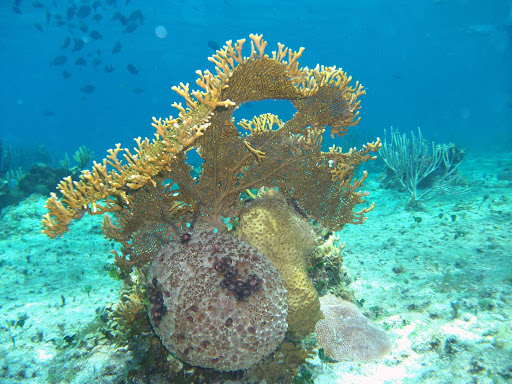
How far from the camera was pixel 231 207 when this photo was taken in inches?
160

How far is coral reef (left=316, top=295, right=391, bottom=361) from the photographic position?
348cm

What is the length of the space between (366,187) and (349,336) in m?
11.1

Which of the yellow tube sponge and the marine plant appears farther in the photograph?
the marine plant

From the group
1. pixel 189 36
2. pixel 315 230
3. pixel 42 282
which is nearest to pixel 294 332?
pixel 315 230

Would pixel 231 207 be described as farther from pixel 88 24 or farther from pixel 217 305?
pixel 88 24

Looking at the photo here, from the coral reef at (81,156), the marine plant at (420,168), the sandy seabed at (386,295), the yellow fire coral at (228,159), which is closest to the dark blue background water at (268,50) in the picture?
the marine plant at (420,168)

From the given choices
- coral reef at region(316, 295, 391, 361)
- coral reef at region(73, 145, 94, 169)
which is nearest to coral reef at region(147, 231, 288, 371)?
coral reef at region(316, 295, 391, 361)

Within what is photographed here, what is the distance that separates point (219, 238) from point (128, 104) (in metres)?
136

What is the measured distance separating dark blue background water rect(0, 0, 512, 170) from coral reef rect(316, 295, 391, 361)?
1312cm

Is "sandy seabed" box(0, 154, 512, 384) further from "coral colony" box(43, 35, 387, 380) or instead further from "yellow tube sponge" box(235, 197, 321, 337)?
"coral colony" box(43, 35, 387, 380)

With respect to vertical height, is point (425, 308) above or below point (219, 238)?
below

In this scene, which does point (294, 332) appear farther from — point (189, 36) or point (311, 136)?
point (189, 36)

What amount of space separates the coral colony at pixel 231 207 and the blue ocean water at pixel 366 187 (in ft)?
4.16

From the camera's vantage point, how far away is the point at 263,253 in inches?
127
